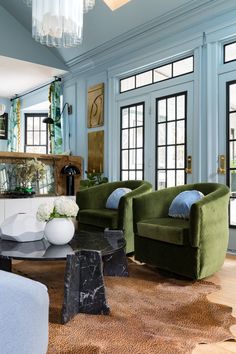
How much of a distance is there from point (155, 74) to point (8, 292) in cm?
477

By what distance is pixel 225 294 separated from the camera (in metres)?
2.63

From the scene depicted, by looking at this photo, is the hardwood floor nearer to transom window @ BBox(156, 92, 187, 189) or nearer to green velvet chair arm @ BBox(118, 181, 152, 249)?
green velvet chair arm @ BBox(118, 181, 152, 249)

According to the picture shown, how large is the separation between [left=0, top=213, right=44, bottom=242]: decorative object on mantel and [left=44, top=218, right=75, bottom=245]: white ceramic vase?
0.24m

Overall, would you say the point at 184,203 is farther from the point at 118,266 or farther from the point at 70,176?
the point at 70,176

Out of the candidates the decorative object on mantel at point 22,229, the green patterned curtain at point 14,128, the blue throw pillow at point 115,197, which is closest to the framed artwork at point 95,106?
the blue throw pillow at point 115,197

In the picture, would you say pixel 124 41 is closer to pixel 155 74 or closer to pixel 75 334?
pixel 155 74

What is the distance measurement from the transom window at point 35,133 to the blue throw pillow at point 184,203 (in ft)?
18.6

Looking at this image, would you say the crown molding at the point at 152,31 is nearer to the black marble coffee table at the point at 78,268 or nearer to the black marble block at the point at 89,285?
→ the black marble coffee table at the point at 78,268

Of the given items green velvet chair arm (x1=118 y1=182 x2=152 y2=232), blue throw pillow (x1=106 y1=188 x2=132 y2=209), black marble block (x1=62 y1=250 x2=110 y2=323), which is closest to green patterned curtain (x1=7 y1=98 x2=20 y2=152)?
blue throw pillow (x1=106 y1=188 x2=132 y2=209)

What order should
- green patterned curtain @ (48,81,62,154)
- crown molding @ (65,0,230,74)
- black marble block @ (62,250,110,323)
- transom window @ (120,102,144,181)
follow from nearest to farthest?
black marble block @ (62,250,110,323) < crown molding @ (65,0,230,74) < transom window @ (120,102,144,181) < green patterned curtain @ (48,81,62,154)

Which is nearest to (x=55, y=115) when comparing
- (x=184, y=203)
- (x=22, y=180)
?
(x=22, y=180)

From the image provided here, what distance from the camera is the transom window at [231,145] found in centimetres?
405

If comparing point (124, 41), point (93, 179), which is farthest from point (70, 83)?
point (93, 179)

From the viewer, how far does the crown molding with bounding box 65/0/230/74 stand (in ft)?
13.8
